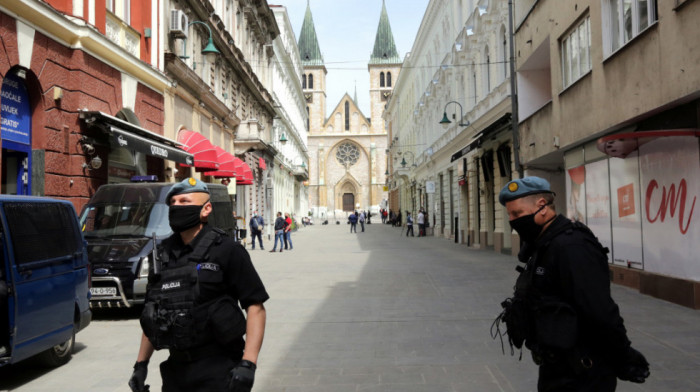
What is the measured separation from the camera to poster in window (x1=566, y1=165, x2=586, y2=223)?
13.8 m

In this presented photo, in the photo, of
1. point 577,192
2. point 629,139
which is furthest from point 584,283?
point 577,192

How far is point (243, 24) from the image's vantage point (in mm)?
31375

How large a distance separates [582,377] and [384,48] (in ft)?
298

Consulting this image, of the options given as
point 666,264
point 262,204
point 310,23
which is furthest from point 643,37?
point 310,23

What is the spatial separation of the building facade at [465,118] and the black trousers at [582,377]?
53.1ft

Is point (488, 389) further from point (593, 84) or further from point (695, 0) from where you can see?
point (593, 84)

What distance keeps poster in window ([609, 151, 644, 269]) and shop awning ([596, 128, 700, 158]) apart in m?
0.37

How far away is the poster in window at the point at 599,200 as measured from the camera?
1250cm

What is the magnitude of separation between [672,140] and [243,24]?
25.3 m

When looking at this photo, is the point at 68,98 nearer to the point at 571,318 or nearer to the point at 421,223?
the point at 571,318

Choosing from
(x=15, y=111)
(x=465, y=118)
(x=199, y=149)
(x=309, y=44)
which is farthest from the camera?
(x=309, y=44)

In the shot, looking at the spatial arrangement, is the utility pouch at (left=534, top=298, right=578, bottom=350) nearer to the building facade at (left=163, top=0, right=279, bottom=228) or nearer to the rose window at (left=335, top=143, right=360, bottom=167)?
the building facade at (left=163, top=0, right=279, bottom=228)

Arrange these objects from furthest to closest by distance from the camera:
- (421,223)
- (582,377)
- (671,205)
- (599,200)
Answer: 1. (421,223)
2. (599,200)
3. (671,205)
4. (582,377)

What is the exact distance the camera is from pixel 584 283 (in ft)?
9.29
